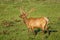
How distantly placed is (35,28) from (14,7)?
9419mm

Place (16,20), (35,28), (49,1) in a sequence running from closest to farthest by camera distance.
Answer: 1. (35,28)
2. (16,20)
3. (49,1)

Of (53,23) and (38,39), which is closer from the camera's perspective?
(38,39)

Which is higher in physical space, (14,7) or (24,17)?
(24,17)

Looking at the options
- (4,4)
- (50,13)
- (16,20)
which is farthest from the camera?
(4,4)

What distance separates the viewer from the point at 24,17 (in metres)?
12.6

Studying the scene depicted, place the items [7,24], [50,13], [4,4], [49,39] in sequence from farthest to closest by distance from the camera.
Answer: [4,4]
[50,13]
[7,24]
[49,39]

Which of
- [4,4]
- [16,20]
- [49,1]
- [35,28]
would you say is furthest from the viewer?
[49,1]

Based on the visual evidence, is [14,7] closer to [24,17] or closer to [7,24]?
[7,24]

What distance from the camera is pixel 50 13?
19.8 meters

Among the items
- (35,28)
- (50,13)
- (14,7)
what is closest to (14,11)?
(14,7)

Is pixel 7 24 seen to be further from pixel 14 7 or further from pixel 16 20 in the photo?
pixel 14 7

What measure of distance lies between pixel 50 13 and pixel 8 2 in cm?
727

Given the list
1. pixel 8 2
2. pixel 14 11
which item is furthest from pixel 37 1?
pixel 14 11

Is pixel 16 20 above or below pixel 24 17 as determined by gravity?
below
